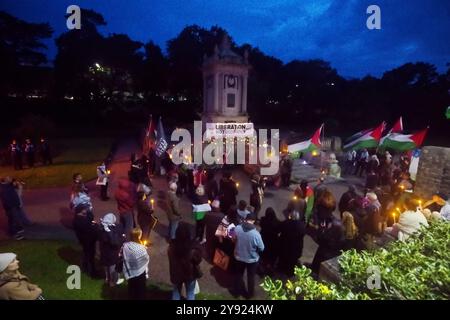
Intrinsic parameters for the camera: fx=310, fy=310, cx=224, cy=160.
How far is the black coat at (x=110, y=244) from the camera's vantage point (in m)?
6.20

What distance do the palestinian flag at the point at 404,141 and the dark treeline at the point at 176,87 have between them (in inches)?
1173

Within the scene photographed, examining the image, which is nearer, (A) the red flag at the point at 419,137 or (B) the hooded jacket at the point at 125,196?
(B) the hooded jacket at the point at 125,196

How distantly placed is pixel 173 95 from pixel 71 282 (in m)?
42.7

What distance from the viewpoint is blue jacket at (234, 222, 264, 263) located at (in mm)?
6227

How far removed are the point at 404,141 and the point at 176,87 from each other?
36.2 metres

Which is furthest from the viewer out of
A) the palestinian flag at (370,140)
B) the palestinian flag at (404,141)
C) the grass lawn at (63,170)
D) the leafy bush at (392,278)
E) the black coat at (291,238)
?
the grass lawn at (63,170)

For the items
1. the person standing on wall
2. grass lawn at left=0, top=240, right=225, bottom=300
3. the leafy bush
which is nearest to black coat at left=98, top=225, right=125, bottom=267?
grass lawn at left=0, top=240, right=225, bottom=300

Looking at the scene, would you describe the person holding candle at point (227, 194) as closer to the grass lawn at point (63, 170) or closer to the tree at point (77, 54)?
the grass lawn at point (63, 170)

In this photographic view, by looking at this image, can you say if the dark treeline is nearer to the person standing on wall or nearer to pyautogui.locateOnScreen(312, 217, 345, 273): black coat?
the person standing on wall

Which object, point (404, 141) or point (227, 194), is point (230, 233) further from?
point (404, 141)

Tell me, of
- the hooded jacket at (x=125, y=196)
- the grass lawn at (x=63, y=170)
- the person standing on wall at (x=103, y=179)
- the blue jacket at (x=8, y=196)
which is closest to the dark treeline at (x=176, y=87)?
the grass lawn at (x=63, y=170)

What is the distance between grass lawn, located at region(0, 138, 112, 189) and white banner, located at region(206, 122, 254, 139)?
6.98 meters

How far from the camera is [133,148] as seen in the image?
29.8 metres
